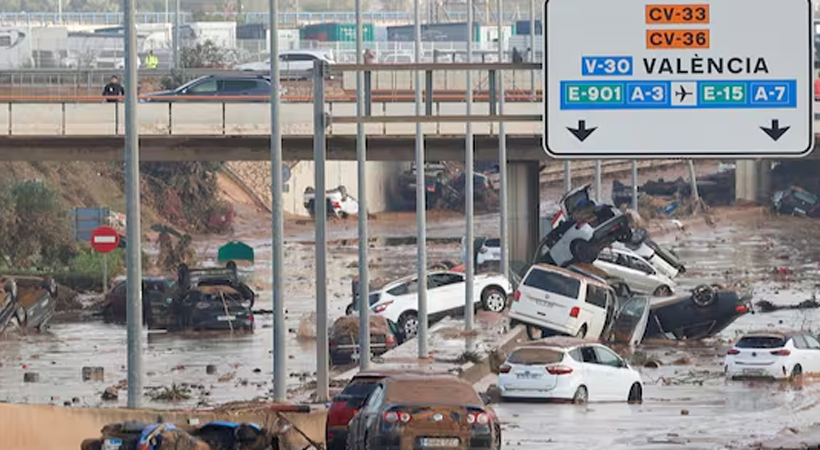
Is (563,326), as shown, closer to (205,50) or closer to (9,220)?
(9,220)

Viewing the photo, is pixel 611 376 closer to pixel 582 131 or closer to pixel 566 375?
pixel 566 375

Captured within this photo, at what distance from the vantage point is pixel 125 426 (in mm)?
23812

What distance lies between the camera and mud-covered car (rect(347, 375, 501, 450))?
2397cm

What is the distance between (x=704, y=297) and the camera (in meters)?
56.8

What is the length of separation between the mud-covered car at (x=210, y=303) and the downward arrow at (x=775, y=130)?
34870 millimetres

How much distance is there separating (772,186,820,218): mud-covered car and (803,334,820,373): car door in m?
70.8

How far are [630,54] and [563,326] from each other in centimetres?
2367

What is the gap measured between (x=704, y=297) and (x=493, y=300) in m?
7.77

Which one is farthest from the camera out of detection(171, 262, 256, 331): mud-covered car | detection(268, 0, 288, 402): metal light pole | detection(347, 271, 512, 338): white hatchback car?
detection(171, 262, 256, 331): mud-covered car

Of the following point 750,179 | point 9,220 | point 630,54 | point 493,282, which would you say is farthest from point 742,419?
point 750,179

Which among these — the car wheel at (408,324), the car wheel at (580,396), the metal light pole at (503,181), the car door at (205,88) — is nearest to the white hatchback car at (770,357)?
the car wheel at (580,396)

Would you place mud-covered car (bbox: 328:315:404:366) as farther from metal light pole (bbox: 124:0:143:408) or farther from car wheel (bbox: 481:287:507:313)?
metal light pole (bbox: 124:0:143:408)

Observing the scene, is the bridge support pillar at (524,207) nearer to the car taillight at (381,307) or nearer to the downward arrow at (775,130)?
the car taillight at (381,307)

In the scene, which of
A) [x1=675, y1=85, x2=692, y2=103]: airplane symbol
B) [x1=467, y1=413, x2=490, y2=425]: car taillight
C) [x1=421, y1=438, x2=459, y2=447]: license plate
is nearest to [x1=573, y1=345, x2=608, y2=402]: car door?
[x1=675, y1=85, x2=692, y2=103]: airplane symbol
